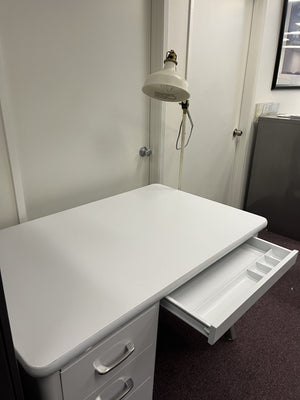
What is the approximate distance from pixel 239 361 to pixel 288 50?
2.29 meters

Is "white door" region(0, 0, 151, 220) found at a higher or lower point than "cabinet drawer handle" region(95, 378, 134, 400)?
higher

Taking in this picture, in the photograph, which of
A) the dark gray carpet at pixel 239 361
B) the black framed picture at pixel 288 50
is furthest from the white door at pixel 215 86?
the dark gray carpet at pixel 239 361

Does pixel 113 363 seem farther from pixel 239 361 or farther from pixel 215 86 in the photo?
pixel 215 86

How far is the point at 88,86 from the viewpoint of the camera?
53.9 inches

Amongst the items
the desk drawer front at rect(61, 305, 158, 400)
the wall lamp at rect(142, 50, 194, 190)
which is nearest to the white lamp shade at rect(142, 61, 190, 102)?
the wall lamp at rect(142, 50, 194, 190)

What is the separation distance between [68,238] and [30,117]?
1.74 feet

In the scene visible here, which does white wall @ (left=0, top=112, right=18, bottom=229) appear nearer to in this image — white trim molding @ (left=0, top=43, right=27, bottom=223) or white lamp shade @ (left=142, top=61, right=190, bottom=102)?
white trim molding @ (left=0, top=43, right=27, bottom=223)

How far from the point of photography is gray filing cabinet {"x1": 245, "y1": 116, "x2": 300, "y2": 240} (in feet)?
7.77

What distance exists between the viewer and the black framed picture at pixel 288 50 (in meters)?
2.24

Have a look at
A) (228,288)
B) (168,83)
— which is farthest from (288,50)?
(228,288)

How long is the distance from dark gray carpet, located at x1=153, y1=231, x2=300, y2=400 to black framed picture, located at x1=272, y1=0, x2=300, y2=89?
1799 millimetres

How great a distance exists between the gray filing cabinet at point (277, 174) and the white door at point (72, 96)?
1.28 meters

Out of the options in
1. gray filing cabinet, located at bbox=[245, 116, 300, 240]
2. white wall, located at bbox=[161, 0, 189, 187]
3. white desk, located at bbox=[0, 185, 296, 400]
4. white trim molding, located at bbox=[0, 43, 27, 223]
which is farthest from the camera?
gray filing cabinet, located at bbox=[245, 116, 300, 240]

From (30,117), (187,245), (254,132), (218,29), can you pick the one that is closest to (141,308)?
(187,245)
